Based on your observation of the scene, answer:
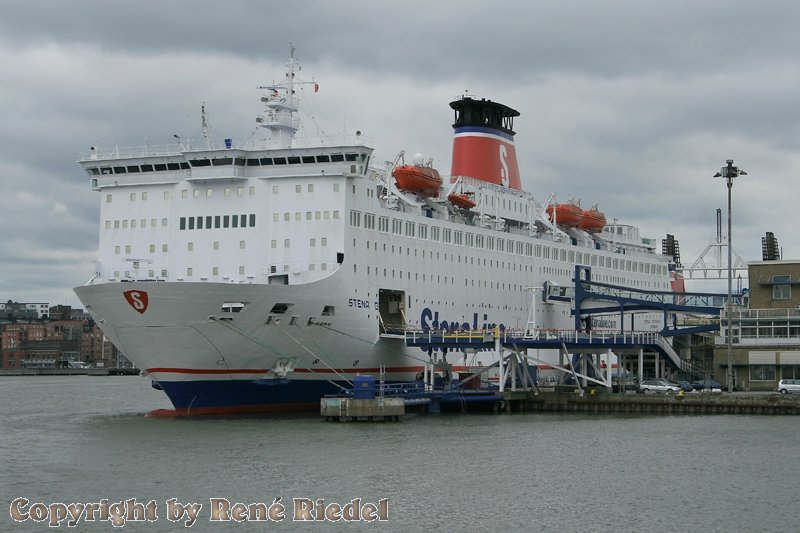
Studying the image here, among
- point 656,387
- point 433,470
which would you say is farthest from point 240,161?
point 656,387

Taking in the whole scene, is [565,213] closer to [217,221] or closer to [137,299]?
Result: [217,221]

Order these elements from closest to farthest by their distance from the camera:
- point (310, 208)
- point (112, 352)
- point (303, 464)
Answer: point (303, 464)
point (310, 208)
point (112, 352)

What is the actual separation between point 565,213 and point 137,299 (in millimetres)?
30196

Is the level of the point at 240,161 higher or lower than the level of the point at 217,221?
higher

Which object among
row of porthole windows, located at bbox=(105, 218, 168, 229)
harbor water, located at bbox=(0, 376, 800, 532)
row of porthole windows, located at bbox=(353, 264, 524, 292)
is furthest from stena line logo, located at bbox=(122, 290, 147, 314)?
row of porthole windows, located at bbox=(353, 264, 524, 292)

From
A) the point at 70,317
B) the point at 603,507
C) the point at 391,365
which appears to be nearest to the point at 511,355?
the point at 391,365

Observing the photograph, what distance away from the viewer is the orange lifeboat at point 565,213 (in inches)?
2362

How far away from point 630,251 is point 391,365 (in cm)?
2895

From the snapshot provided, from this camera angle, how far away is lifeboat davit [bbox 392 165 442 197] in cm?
4675

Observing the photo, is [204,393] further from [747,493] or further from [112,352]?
[112,352]

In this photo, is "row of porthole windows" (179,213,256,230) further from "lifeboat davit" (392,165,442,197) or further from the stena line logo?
"lifeboat davit" (392,165,442,197)

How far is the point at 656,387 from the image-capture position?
4825 centimetres

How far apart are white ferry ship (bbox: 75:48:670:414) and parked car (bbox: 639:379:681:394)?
7.90 meters

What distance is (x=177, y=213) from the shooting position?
40.8 metres
